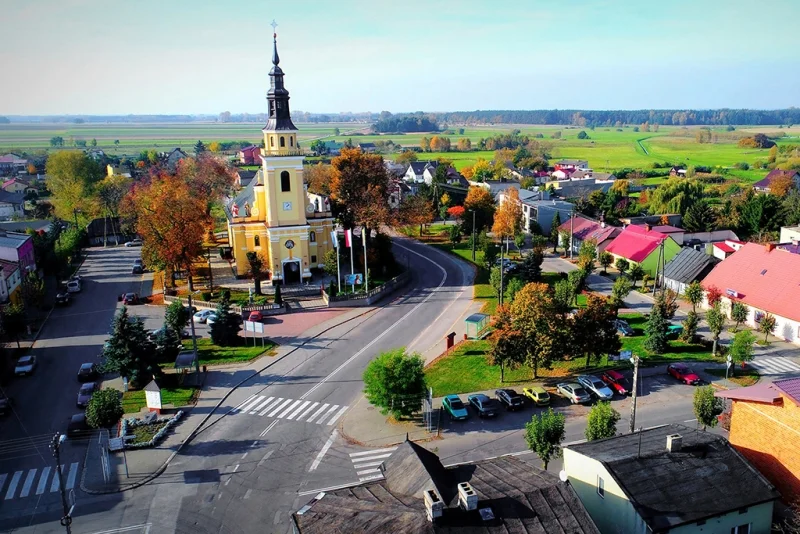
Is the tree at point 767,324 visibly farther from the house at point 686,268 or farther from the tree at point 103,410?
the tree at point 103,410

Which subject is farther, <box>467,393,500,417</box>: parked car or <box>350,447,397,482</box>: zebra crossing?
<box>467,393,500,417</box>: parked car

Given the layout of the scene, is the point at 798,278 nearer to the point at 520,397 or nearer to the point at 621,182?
the point at 520,397

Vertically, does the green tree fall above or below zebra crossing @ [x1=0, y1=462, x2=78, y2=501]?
above

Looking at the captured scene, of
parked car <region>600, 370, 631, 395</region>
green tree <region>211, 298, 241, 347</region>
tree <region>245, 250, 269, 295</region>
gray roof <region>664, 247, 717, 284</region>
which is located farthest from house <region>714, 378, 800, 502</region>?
tree <region>245, 250, 269, 295</region>

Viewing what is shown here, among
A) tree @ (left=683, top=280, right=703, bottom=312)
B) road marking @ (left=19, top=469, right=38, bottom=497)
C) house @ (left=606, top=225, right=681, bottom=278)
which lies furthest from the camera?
house @ (left=606, top=225, right=681, bottom=278)

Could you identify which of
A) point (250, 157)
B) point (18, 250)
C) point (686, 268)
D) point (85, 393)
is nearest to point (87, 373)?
point (85, 393)

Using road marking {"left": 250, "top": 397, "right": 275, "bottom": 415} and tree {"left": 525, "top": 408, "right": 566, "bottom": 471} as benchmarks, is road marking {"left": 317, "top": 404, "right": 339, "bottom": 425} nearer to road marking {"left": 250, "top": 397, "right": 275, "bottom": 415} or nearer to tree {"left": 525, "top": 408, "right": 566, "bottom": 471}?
road marking {"left": 250, "top": 397, "right": 275, "bottom": 415}

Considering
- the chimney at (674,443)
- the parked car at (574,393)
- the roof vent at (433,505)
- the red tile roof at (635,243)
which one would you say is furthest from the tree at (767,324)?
the roof vent at (433,505)
